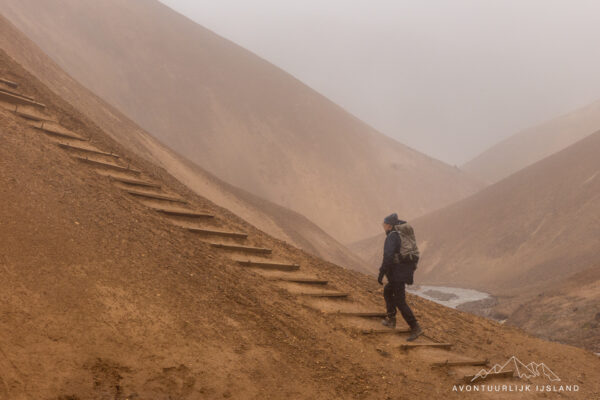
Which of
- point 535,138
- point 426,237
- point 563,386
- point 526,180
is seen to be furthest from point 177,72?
point 535,138

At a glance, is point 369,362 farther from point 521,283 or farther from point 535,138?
point 535,138

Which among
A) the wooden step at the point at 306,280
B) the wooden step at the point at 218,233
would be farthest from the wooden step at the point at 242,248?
the wooden step at the point at 306,280

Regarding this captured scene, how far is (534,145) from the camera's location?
12125 centimetres

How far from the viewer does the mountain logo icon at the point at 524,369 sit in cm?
716

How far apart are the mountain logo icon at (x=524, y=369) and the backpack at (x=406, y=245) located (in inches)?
69.5

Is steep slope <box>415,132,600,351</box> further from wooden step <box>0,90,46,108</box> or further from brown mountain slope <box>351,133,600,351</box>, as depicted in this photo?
wooden step <box>0,90,46,108</box>

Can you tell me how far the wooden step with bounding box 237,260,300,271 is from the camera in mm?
7814

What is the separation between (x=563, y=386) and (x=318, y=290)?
149 inches

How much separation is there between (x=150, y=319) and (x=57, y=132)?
5508 millimetres

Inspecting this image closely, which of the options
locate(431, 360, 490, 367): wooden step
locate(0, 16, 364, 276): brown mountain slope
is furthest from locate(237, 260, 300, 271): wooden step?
locate(0, 16, 364, 276): brown mountain slope

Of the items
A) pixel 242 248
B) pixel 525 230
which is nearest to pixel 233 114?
pixel 525 230

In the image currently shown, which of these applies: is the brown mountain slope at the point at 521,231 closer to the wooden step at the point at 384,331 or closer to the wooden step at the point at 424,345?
the wooden step at the point at 424,345

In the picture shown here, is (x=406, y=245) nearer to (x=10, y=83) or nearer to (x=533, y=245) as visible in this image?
(x=10, y=83)

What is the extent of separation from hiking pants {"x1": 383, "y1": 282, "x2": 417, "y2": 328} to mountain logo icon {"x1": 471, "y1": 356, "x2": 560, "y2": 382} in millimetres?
1135
